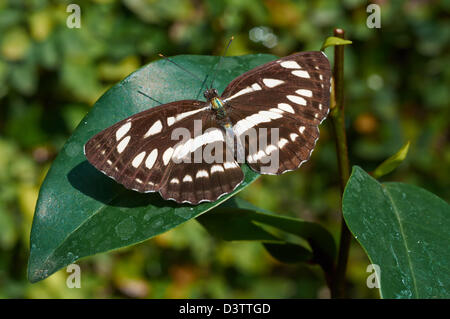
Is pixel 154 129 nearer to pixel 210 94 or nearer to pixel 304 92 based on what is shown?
pixel 210 94

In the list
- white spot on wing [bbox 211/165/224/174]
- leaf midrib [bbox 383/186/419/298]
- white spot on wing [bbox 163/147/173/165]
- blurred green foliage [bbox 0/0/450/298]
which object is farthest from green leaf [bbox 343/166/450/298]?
blurred green foliage [bbox 0/0/450/298]

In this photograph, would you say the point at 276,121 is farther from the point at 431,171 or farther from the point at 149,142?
the point at 431,171

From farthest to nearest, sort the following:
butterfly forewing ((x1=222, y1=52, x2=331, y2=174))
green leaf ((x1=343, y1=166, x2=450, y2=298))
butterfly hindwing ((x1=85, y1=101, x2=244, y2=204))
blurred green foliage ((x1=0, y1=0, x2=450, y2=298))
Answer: blurred green foliage ((x1=0, y1=0, x2=450, y2=298)) → butterfly forewing ((x1=222, y1=52, x2=331, y2=174)) → butterfly hindwing ((x1=85, y1=101, x2=244, y2=204)) → green leaf ((x1=343, y1=166, x2=450, y2=298))

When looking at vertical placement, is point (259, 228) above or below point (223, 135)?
below

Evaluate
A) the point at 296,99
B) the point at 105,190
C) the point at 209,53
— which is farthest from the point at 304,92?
the point at 209,53

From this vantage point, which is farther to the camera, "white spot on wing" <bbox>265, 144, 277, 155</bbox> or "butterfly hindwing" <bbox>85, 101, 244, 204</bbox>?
"white spot on wing" <bbox>265, 144, 277, 155</bbox>

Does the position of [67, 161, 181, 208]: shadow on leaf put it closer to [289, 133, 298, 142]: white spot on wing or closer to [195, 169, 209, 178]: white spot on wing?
[195, 169, 209, 178]: white spot on wing

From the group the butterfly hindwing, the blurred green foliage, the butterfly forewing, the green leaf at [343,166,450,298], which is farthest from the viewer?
the blurred green foliage

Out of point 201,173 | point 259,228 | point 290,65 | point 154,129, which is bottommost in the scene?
point 259,228
